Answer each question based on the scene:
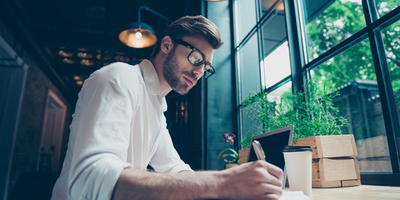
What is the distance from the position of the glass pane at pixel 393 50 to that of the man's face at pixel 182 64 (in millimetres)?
1264

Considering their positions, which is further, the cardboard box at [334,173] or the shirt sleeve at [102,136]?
the cardboard box at [334,173]

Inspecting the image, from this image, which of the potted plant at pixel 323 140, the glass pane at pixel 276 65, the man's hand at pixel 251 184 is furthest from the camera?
the glass pane at pixel 276 65

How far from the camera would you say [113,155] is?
633 millimetres

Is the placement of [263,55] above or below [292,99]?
above

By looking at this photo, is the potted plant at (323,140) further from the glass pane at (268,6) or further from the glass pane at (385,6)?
the glass pane at (268,6)

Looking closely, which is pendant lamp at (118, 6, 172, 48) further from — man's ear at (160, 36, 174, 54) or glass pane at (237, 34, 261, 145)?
man's ear at (160, 36, 174, 54)

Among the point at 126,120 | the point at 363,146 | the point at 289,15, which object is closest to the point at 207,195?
the point at 126,120

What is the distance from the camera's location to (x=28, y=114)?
249 inches

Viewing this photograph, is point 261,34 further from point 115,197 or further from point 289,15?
point 115,197

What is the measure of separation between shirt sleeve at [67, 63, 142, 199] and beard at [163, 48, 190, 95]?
0.50 meters

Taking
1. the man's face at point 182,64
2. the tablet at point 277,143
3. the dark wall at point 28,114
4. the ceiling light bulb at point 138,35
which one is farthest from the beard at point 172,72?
the dark wall at point 28,114

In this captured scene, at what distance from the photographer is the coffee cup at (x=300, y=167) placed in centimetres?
78

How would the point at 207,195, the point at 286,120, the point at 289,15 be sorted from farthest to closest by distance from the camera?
the point at 289,15, the point at 286,120, the point at 207,195

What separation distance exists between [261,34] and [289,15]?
0.77 metres
